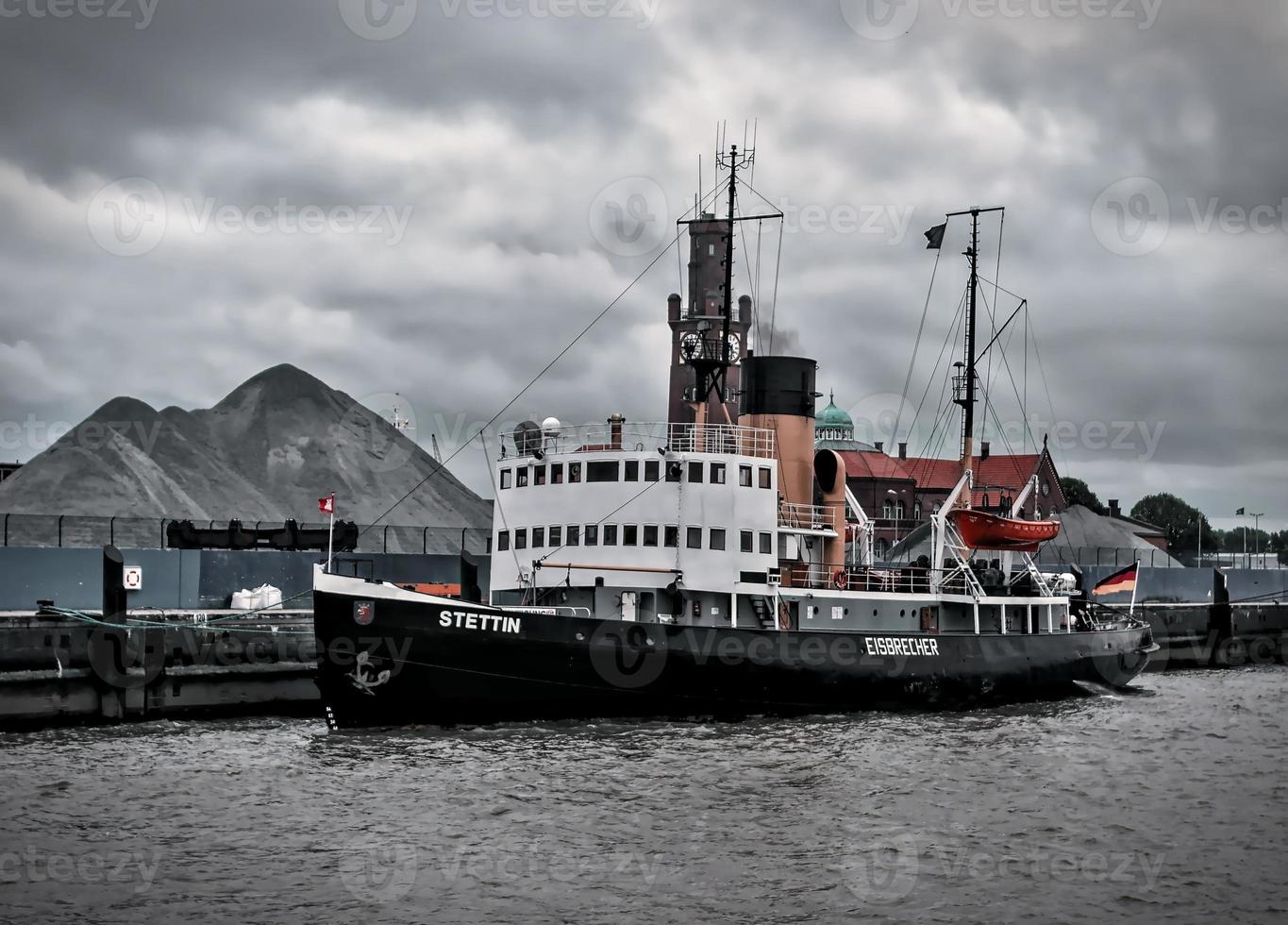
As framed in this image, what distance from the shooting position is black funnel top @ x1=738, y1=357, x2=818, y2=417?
108 ft

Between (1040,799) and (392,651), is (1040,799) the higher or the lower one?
the lower one

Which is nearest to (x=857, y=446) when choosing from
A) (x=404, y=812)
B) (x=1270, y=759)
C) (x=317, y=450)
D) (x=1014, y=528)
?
(x=317, y=450)

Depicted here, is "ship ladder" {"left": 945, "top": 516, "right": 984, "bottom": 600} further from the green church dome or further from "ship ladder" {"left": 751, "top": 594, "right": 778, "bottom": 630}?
the green church dome

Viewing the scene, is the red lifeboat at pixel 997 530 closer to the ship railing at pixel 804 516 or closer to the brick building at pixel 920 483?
the ship railing at pixel 804 516

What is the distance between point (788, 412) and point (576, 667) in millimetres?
10064

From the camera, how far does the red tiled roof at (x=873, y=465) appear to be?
323 feet

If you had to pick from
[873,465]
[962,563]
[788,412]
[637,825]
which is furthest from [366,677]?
[873,465]

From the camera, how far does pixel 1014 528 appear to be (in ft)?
109

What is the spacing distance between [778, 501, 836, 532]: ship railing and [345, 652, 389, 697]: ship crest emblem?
10677mm

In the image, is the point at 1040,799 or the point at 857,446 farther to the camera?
the point at 857,446

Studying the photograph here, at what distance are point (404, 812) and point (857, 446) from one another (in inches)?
3772

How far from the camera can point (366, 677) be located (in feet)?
84.7

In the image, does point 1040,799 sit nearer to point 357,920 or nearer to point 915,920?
point 915,920

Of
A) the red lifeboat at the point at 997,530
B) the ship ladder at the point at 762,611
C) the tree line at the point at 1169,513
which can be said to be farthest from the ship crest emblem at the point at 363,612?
the tree line at the point at 1169,513
